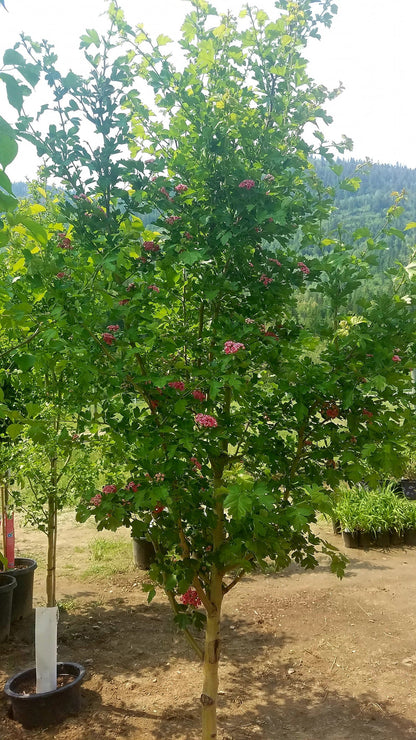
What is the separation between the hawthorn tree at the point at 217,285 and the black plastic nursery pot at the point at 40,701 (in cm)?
137

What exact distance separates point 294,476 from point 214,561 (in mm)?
577

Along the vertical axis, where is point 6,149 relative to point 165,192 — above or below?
below

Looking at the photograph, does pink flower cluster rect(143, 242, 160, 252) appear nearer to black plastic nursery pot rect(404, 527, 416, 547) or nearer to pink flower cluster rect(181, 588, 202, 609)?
pink flower cluster rect(181, 588, 202, 609)

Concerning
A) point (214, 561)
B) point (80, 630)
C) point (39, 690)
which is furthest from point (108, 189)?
point (80, 630)

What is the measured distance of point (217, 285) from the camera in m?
2.73

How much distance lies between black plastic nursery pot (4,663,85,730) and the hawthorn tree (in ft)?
4.51

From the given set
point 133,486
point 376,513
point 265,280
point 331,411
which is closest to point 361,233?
point 265,280

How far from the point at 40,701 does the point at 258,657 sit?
6.09ft

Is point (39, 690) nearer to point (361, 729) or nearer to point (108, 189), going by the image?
point (361, 729)

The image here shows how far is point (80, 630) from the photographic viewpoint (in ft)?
17.6

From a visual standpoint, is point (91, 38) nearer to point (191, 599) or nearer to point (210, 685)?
point (191, 599)

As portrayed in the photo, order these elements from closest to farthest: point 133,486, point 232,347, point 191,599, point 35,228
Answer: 1. point 35,228
2. point 232,347
3. point 133,486
4. point 191,599

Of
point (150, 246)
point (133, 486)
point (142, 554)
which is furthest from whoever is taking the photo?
point (142, 554)

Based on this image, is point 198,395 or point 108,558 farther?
point 108,558
